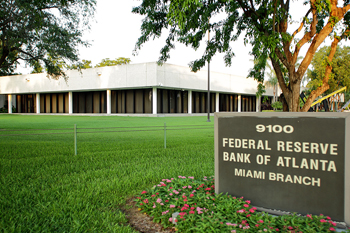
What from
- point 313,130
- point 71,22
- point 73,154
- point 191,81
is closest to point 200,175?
point 313,130

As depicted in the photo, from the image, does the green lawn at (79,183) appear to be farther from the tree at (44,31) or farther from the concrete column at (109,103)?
the concrete column at (109,103)

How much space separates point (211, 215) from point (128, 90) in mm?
40897

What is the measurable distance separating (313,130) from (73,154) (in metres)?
8.03

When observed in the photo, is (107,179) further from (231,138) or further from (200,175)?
(231,138)

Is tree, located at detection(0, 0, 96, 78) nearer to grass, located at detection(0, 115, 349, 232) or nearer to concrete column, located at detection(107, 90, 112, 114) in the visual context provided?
grass, located at detection(0, 115, 349, 232)

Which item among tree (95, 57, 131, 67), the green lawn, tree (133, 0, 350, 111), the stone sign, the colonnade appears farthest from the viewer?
tree (95, 57, 131, 67)

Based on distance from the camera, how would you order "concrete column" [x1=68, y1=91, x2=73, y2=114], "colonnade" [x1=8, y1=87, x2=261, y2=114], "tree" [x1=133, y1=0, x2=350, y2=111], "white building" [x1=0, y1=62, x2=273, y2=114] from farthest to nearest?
"concrete column" [x1=68, y1=91, x2=73, y2=114] → "colonnade" [x1=8, y1=87, x2=261, y2=114] → "white building" [x1=0, y1=62, x2=273, y2=114] → "tree" [x1=133, y1=0, x2=350, y2=111]

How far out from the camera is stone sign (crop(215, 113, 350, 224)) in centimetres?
359

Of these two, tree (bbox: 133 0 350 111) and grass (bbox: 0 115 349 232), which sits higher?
tree (bbox: 133 0 350 111)

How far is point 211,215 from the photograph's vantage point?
3.75m

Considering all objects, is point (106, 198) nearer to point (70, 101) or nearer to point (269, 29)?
point (269, 29)

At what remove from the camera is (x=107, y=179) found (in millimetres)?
6242

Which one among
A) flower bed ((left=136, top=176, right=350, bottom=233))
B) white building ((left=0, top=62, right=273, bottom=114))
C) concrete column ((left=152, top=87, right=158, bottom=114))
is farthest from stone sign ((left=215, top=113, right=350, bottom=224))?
concrete column ((left=152, top=87, right=158, bottom=114))

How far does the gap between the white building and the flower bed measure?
33668 millimetres
